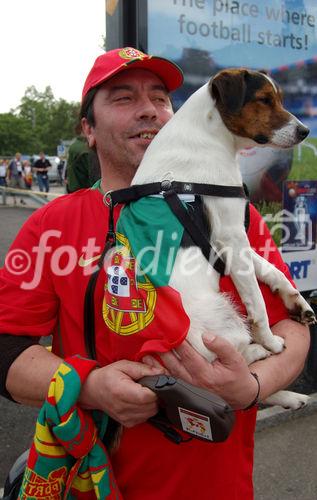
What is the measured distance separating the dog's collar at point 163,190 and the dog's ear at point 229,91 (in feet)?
1.30

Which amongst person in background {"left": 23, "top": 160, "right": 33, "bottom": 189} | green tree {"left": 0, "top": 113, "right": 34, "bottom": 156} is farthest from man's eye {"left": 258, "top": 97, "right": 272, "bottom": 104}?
green tree {"left": 0, "top": 113, "right": 34, "bottom": 156}

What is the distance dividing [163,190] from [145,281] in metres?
0.31

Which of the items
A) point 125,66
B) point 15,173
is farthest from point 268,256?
point 15,173

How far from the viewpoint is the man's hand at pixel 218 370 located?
129cm

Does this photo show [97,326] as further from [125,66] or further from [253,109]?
[253,109]

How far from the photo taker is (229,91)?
6.03 ft

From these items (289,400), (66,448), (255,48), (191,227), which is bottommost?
(289,400)

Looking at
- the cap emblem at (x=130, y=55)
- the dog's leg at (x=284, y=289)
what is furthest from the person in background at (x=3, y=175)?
the dog's leg at (x=284, y=289)

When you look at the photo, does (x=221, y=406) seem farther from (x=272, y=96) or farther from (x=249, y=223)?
(x=272, y=96)

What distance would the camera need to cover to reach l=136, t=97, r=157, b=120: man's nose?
1687 millimetres

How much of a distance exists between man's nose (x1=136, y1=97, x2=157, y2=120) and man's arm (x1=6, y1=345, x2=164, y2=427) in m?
0.87

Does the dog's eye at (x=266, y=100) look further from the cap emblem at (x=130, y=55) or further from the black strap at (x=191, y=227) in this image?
the black strap at (x=191, y=227)

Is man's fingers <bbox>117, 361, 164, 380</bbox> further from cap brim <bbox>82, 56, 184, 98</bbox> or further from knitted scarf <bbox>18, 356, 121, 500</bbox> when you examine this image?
Result: cap brim <bbox>82, 56, 184, 98</bbox>

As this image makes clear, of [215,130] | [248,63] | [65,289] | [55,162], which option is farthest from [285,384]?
[55,162]
